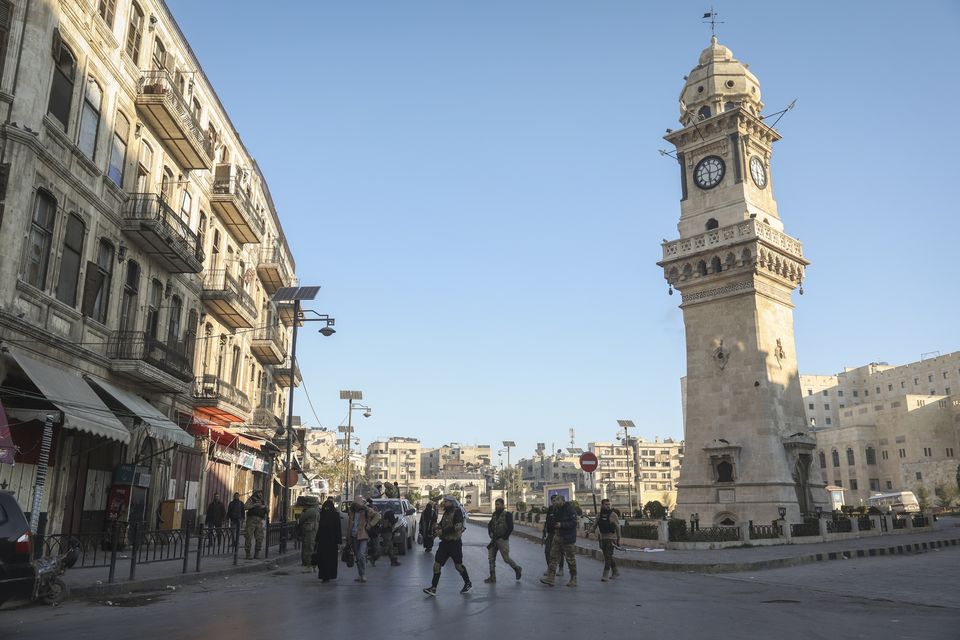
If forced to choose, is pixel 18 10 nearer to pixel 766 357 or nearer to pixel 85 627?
pixel 85 627

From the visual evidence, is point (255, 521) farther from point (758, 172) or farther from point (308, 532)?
point (758, 172)

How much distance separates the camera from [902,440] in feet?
322

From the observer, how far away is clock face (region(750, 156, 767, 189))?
3544 cm

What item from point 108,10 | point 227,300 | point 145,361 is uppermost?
point 108,10

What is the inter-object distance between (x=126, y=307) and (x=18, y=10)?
7.93 meters

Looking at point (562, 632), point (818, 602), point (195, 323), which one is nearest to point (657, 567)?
point (818, 602)

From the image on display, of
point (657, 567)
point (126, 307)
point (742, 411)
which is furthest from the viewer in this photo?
point (742, 411)

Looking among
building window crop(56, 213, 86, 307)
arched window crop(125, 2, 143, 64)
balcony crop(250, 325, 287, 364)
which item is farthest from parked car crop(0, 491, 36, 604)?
balcony crop(250, 325, 287, 364)

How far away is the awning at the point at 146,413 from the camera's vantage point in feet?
56.9

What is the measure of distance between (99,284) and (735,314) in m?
25.4

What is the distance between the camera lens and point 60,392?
47.9 feet

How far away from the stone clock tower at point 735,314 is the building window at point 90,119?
2523 centimetres

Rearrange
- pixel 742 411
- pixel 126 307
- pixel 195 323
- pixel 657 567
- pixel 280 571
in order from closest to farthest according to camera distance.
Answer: pixel 280 571 < pixel 657 567 < pixel 126 307 < pixel 195 323 < pixel 742 411

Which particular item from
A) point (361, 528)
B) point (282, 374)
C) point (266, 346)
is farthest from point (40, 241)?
point (282, 374)
